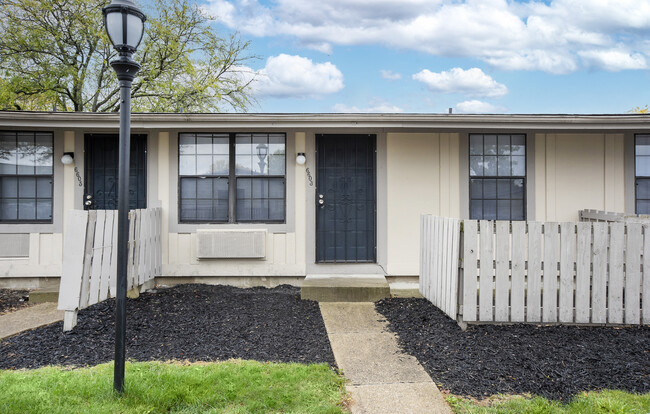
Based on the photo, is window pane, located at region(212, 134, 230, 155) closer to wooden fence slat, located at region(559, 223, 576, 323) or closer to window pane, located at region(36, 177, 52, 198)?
window pane, located at region(36, 177, 52, 198)

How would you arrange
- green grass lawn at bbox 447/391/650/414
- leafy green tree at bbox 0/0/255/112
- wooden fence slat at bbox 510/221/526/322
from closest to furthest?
1. green grass lawn at bbox 447/391/650/414
2. wooden fence slat at bbox 510/221/526/322
3. leafy green tree at bbox 0/0/255/112

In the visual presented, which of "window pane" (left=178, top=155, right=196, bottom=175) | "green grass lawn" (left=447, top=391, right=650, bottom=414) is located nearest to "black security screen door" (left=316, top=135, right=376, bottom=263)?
"window pane" (left=178, top=155, right=196, bottom=175)

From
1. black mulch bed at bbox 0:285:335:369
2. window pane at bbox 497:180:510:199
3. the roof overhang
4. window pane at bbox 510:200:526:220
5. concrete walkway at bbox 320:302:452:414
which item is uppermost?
the roof overhang

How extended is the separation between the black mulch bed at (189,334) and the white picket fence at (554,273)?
1.75m

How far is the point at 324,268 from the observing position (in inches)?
265

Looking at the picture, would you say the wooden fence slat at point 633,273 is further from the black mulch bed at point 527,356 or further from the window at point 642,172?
the window at point 642,172

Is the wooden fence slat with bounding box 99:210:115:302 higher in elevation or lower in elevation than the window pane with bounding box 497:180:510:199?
lower

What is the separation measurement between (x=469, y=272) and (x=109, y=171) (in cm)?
569

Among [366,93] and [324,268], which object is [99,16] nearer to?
[366,93]

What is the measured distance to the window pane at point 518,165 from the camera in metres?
6.82

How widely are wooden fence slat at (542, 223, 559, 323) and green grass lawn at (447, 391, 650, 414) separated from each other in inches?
60.6

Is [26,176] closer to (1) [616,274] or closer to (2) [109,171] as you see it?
(2) [109,171]

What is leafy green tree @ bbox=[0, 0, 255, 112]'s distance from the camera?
1360cm

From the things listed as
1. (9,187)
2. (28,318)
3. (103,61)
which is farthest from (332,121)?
(103,61)
